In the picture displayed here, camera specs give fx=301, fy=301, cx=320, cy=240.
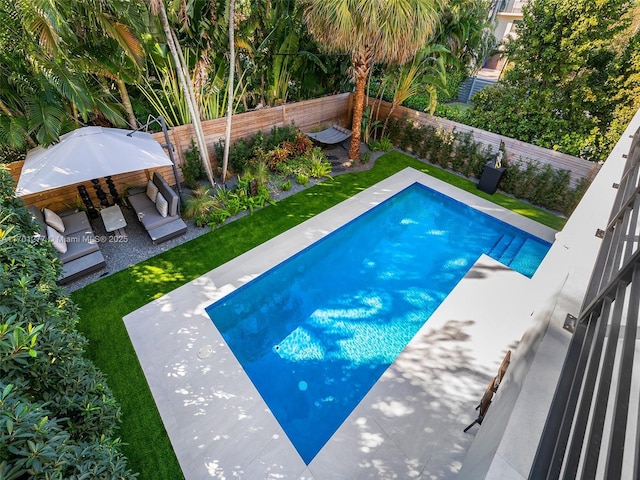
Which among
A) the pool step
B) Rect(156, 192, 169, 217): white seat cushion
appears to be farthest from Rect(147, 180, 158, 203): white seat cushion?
the pool step

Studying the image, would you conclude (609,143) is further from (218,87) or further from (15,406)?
(15,406)

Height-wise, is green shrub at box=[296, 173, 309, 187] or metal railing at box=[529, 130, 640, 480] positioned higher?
metal railing at box=[529, 130, 640, 480]

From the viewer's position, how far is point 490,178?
11.9m

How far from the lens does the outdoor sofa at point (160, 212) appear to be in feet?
28.6

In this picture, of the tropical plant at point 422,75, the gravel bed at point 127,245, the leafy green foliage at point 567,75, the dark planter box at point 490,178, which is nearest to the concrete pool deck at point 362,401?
the gravel bed at point 127,245

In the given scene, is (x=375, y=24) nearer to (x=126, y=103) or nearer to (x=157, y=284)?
(x=126, y=103)

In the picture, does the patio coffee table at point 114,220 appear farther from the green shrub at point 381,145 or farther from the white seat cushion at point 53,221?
the green shrub at point 381,145

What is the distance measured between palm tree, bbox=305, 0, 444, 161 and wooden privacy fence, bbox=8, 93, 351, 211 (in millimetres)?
3602

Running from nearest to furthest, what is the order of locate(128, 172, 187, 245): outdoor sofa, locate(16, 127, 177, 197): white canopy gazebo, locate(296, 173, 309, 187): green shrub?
locate(16, 127, 177, 197): white canopy gazebo → locate(128, 172, 187, 245): outdoor sofa → locate(296, 173, 309, 187): green shrub

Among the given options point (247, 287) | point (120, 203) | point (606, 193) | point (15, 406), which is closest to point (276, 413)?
point (247, 287)

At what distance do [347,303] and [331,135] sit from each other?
8.99 meters

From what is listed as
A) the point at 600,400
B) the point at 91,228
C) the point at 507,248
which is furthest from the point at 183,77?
the point at 507,248

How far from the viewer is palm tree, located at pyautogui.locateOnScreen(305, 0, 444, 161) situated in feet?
29.0

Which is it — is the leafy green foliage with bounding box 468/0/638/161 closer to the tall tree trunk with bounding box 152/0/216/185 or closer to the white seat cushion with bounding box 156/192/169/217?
the tall tree trunk with bounding box 152/0/216/185
